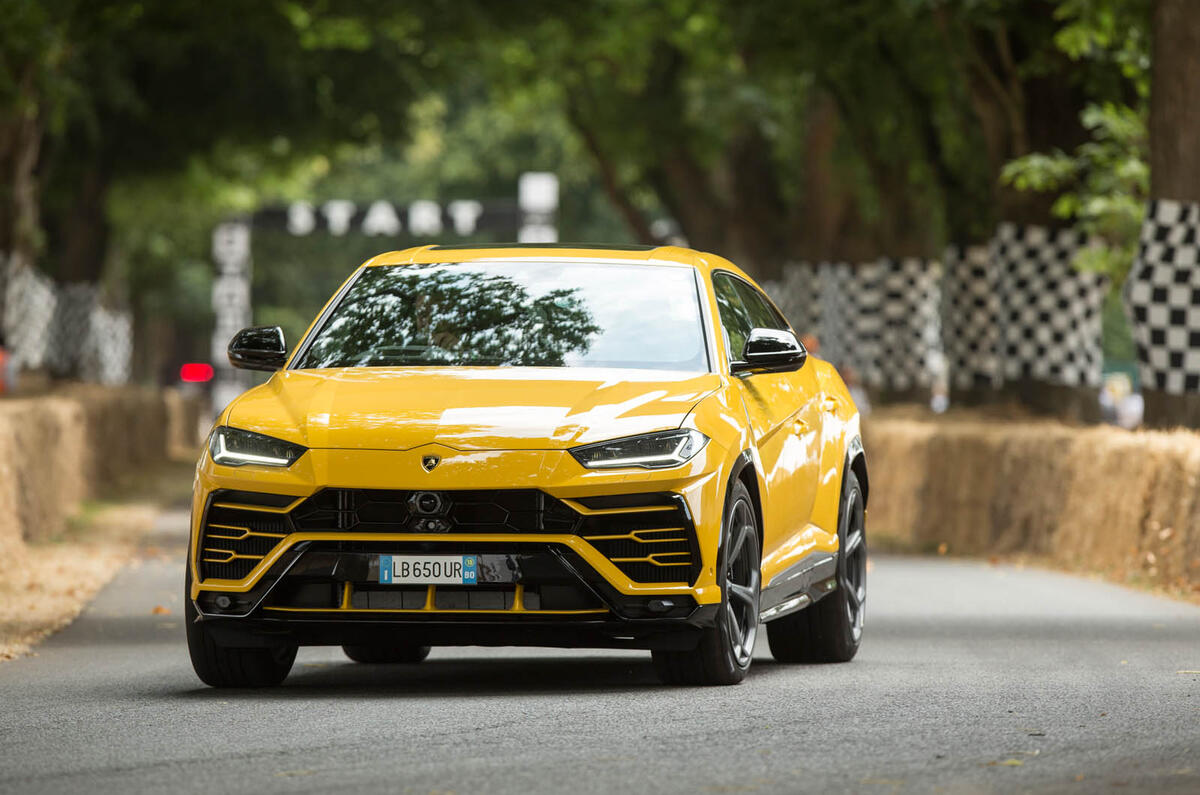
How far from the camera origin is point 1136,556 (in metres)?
17.4

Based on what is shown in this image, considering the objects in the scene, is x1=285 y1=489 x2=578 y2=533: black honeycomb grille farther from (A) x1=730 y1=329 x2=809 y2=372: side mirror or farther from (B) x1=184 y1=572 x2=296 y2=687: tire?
(A) x1=730 y1=329 x2=809 y2=372: side mirror

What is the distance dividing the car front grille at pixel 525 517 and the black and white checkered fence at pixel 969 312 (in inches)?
693

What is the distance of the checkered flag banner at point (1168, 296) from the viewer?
756 inches

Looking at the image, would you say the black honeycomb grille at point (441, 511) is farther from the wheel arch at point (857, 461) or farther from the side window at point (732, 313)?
the wheel arch at point (857, 461)

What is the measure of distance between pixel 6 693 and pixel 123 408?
23.7m

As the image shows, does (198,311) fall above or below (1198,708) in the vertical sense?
below

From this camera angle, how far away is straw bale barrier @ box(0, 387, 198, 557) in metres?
18.2

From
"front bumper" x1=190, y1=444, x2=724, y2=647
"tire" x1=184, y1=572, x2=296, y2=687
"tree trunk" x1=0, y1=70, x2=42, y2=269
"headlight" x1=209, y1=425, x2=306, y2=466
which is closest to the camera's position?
"front bumper" x1=190, y1=444, x2=724, y2=647

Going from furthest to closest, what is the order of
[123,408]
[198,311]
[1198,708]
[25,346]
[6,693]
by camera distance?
[198,311] → [25,346] → [123,408] → [6,693] → [1198,708]

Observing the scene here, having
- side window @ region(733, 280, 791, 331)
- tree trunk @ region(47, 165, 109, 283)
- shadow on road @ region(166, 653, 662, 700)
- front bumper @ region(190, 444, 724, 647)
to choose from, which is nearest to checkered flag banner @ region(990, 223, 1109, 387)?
Answer: side window @ region(733, 280, 791, 331)

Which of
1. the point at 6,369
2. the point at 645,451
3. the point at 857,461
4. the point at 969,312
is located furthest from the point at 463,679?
the point at 6,369

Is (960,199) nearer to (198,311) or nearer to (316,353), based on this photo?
(316,353)

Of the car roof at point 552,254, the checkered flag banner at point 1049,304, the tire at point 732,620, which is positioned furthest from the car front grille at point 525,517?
the checkered flag banner at point 1049,304

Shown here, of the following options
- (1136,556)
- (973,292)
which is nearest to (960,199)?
(973,292)
